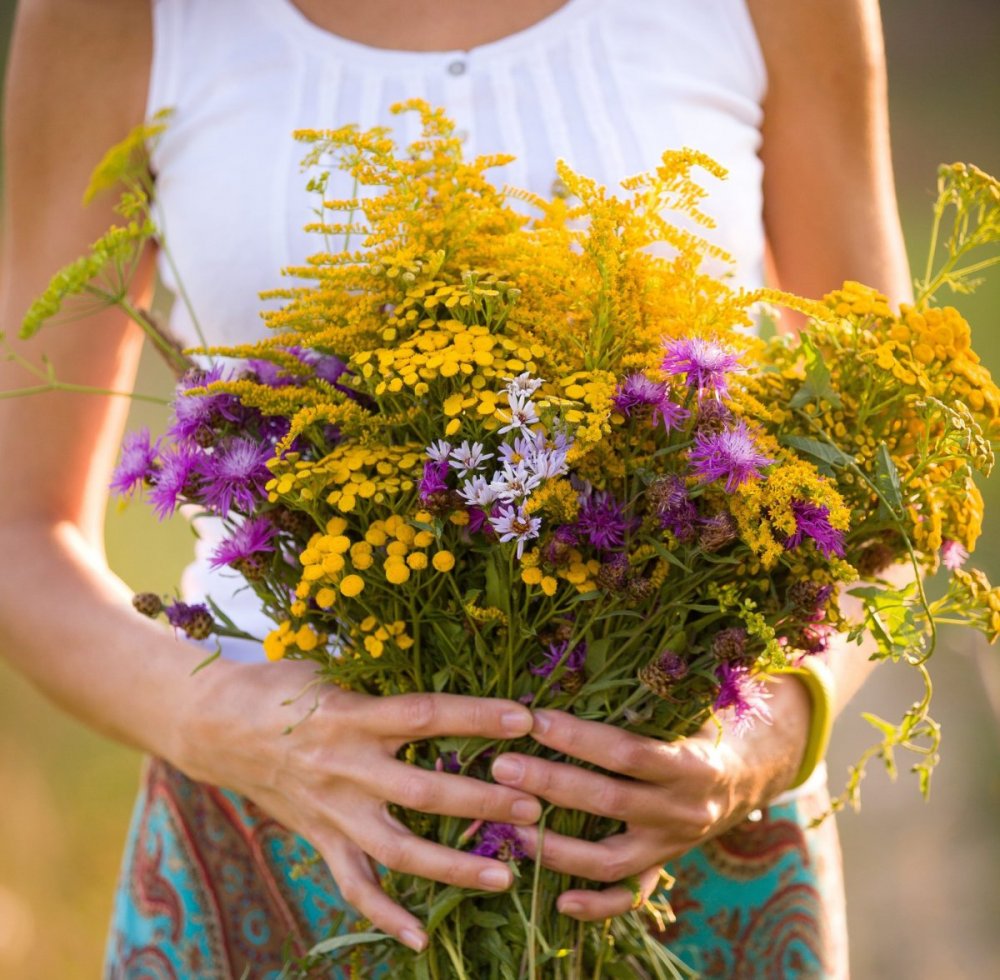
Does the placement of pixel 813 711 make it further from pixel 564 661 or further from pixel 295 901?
pixel 295 901

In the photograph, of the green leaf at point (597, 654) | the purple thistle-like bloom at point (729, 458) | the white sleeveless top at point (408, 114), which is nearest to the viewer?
the purple thistle-like bloom at point (729, 458)

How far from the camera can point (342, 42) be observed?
108cm

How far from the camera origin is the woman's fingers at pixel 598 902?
2.55 feet

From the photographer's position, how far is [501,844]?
777mm

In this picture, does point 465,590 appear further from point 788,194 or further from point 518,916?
point 788,194

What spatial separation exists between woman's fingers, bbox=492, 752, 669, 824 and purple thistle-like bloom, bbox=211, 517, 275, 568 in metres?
0.21

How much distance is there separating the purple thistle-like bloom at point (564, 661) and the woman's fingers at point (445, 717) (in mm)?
28

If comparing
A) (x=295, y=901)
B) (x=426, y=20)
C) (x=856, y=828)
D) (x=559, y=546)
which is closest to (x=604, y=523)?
(x=559, y=546)

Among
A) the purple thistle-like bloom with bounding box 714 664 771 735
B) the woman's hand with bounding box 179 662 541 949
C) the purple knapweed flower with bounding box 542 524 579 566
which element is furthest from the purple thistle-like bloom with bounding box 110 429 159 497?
the purple thistle-like bloom with bounding box 714 664 771 735

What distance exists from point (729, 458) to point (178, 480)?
347 millimetres

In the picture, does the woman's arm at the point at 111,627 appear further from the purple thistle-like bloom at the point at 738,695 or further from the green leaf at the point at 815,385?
the green leaf at the point at 815,385

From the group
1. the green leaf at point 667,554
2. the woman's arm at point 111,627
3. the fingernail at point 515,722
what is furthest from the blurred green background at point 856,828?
the green leaf at point 667,554

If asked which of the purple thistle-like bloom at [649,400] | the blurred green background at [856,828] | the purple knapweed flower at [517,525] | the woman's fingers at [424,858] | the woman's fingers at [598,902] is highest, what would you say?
the blurred green background at [856,828]

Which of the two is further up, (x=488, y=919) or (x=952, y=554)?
(x=952, y=554)
